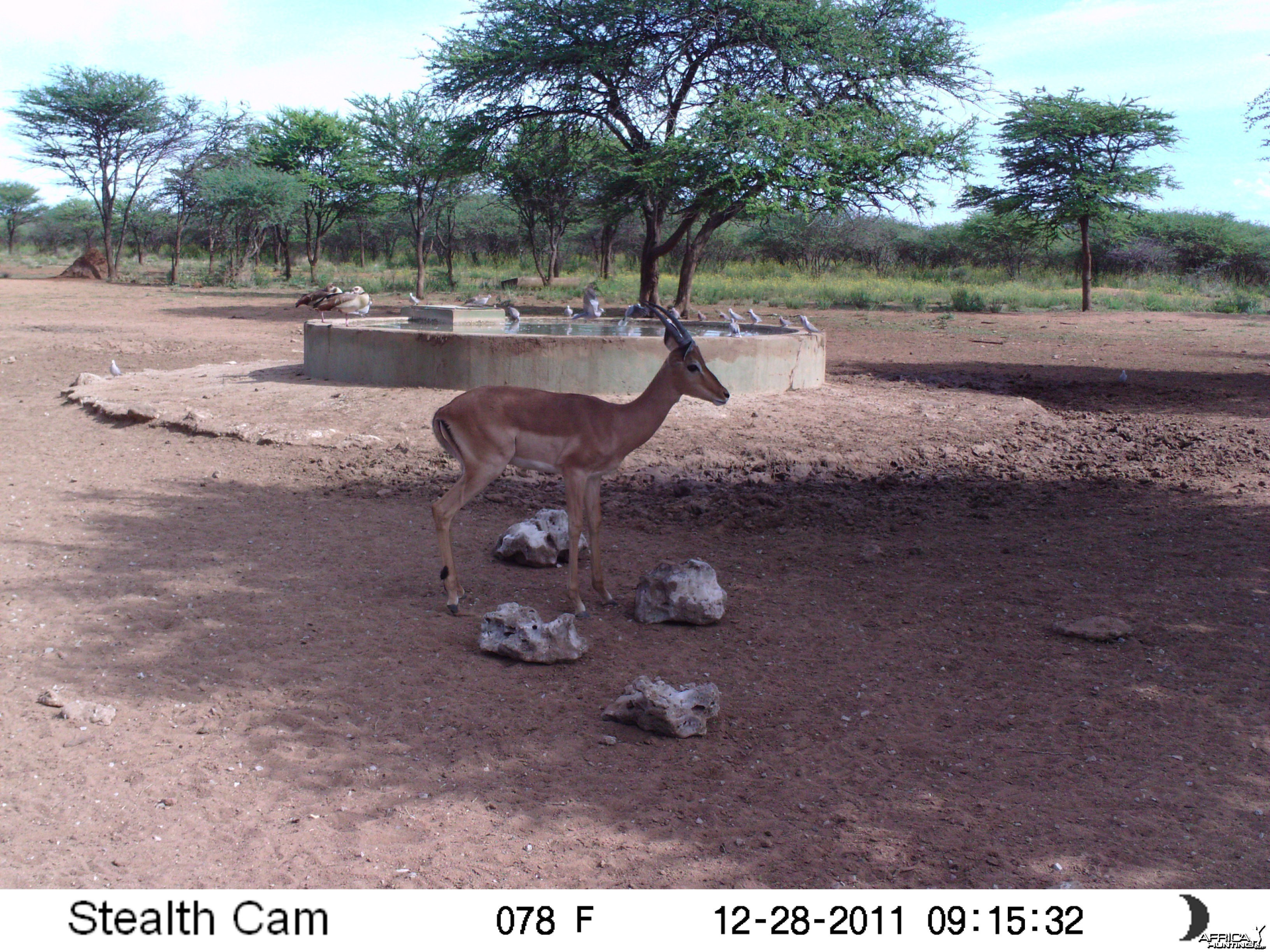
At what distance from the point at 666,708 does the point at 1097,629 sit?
247 centimetres

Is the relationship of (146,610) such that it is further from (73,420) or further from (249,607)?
(73,420)

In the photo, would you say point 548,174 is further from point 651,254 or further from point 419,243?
point 419,243

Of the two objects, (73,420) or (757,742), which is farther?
(73,420)

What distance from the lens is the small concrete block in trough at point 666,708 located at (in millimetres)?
4098

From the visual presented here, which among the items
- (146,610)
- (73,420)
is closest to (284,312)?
(73,420)

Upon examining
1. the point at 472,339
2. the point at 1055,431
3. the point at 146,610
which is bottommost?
the point at 146,610

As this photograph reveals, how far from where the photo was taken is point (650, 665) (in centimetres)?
487

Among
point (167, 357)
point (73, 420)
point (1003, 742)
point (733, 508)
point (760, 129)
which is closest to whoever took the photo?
point (1003, 742)

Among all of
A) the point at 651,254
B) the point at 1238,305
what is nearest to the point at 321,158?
the point at 651,254

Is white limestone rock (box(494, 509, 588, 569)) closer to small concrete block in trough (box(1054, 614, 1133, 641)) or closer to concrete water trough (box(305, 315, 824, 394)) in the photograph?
small concrete block in trough (box(1054, 614, 1133, 641))

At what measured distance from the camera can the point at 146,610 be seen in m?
5.16

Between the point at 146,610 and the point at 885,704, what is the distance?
3627 mm

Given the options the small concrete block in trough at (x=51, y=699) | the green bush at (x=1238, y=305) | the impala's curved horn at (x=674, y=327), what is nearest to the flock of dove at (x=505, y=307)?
the impala's curved horn at (x=674, y=327)

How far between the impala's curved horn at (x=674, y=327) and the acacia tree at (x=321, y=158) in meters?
35.0
